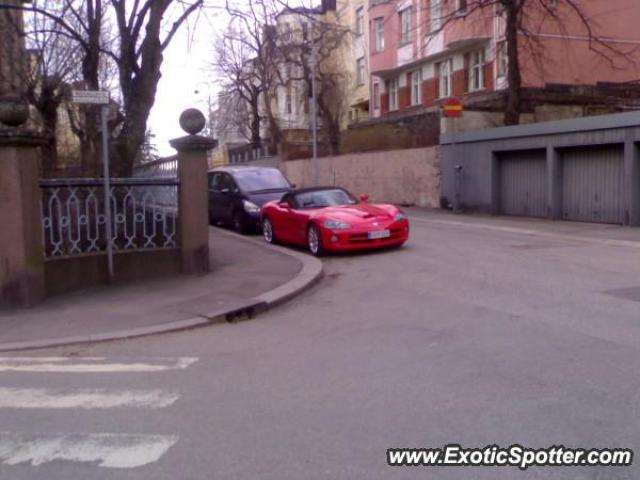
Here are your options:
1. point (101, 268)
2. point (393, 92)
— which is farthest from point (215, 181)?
point (393, 92)

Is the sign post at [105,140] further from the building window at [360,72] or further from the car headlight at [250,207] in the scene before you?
the building window at [360,72]

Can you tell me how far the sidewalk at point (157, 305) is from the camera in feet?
27.8

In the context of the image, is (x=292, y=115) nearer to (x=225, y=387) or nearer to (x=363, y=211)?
(x=363, y=211)

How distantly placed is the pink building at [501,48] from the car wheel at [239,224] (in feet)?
41.6

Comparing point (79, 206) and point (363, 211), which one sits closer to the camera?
point (79, 206)

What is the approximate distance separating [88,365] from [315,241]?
7.31 meters

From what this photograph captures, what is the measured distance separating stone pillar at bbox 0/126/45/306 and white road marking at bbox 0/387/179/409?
366 centimetres

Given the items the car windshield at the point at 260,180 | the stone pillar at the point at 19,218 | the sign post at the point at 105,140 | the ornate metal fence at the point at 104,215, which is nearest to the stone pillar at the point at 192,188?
the ornate metal fence at the point at 104,215

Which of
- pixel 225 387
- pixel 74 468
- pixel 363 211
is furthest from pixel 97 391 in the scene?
pixel 363 211

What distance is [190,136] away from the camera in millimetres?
11547

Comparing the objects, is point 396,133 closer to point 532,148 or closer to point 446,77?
point 446,77

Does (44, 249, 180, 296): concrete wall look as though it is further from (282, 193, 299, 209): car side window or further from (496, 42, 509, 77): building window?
(496, 42, 509, 77): building window

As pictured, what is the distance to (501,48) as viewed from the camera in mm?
28188

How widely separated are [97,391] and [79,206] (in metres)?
5.03
